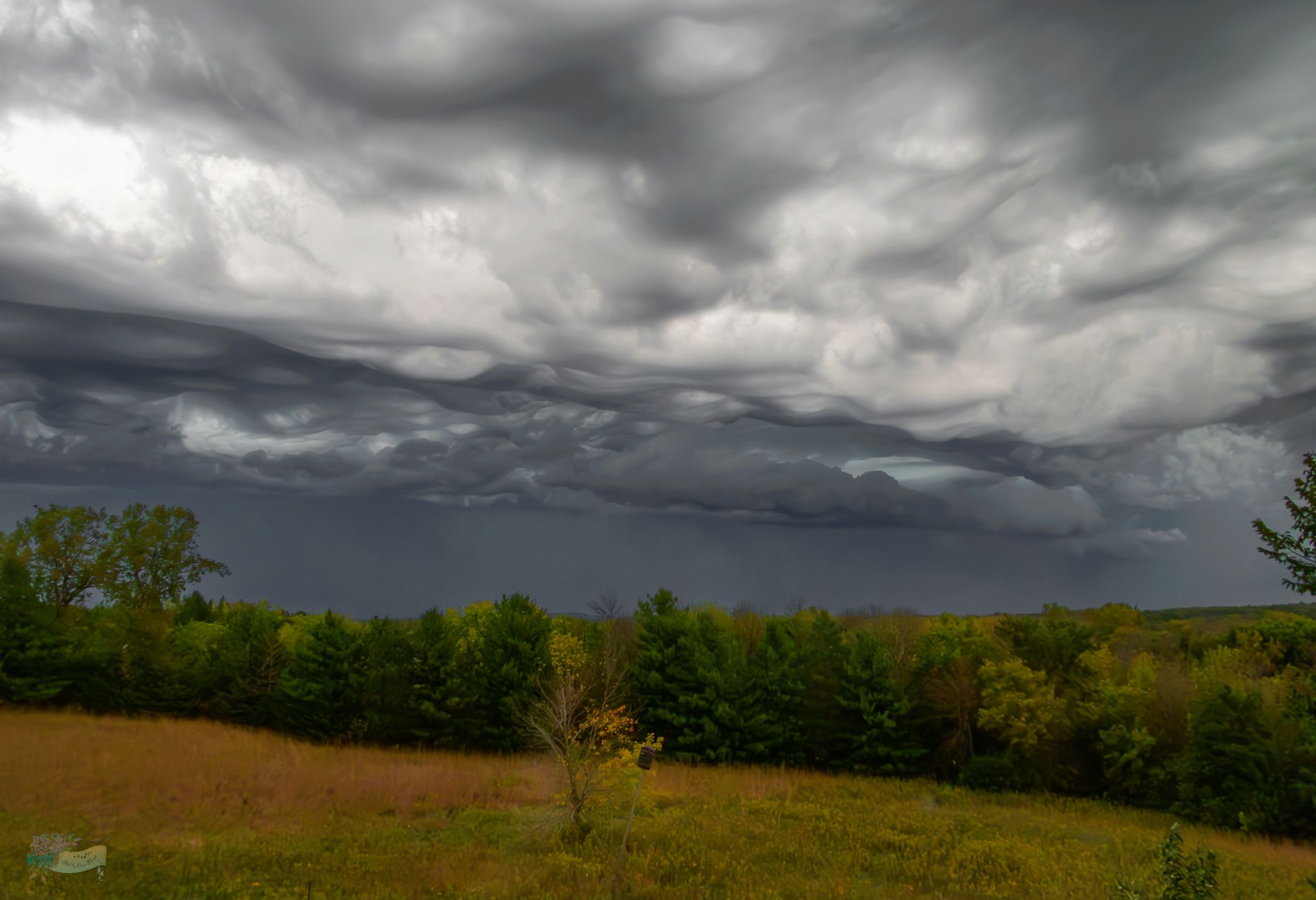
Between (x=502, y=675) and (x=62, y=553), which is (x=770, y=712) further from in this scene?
(x=62, y=553)

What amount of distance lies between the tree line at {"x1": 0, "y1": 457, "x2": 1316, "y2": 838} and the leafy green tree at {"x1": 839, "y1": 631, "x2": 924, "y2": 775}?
0.12 metres

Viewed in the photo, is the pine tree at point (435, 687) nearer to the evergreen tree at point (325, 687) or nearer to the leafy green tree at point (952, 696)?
the evergreen tree at point (325, 687)

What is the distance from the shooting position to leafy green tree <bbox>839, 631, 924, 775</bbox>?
1665 inches

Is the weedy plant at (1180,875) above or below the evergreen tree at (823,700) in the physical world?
above

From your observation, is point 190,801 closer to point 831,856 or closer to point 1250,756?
point 831,856

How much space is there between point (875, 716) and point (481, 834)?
25.7 metres

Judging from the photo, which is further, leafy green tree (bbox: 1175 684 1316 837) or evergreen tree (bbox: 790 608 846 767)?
evergreen tree (bbox: 790 608 846 767)

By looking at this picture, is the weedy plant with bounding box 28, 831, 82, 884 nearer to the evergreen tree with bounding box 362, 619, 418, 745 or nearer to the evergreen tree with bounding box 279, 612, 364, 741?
the evergreen tree with bounding box 279, 612, 364, 741

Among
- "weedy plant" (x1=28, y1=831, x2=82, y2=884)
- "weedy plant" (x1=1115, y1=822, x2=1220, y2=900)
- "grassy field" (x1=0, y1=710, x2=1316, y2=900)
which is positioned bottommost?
"grassy field" (x1=0, y1=710, x2=1316, y2=900)

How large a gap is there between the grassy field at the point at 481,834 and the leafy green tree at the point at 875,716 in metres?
5.60

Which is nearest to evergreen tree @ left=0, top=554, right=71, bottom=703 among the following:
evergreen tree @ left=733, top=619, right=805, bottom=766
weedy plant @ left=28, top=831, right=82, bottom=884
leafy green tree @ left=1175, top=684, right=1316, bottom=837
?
weedy plant @ left=28, top=831, right=82, bottom=884

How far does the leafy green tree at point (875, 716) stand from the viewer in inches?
1665

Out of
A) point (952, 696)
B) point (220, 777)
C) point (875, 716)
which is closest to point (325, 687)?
point (220, 777)

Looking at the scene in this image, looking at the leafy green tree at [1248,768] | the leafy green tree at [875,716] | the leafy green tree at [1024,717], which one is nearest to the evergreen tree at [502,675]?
the leafy green tree at [875,716]
